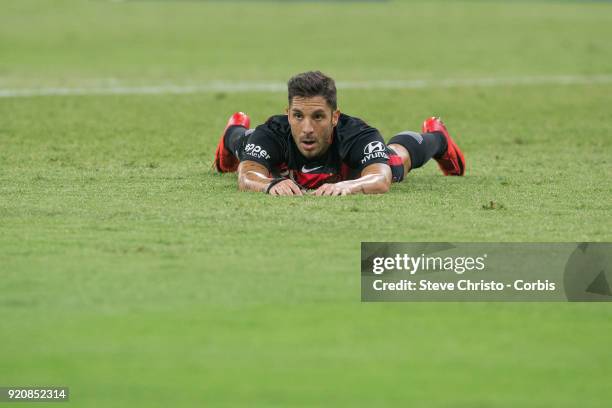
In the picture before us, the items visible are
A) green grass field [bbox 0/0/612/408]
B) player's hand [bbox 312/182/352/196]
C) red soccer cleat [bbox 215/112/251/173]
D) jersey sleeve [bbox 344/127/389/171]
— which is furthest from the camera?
red soccer cleat [bbox 215/112/251/173]

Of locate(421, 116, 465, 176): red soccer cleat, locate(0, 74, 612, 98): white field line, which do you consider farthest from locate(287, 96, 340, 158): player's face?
locate(0, 74, 612, 98): white field line

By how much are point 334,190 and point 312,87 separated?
2.85 ft

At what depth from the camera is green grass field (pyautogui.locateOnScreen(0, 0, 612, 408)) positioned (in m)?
5.80

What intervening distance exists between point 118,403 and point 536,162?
8567 mm

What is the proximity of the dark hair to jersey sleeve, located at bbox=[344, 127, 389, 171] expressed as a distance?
349 mm

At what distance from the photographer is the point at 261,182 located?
10258mm

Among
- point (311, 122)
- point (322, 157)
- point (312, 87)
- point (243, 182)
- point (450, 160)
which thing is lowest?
point (450, 160)

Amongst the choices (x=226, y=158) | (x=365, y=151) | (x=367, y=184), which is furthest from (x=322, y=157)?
(x=226, y=158)

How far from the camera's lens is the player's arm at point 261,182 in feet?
33.0

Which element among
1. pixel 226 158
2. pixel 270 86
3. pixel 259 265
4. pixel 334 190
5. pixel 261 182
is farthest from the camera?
pixel 270 86

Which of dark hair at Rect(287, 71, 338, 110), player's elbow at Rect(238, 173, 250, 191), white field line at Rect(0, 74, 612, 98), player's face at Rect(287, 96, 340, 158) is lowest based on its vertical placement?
white field line at Rect(0, 74, 612, 98)

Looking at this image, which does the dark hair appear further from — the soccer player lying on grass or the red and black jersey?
the red and black jersey

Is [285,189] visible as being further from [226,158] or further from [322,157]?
[226,158]

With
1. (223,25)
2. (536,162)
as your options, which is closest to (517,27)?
(223,25)
